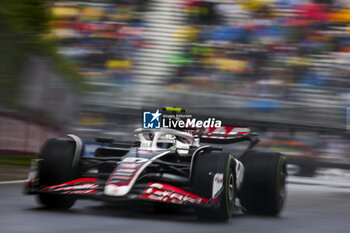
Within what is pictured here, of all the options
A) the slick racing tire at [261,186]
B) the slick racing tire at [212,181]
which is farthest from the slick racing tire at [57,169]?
the slick racing tire at [261,186]

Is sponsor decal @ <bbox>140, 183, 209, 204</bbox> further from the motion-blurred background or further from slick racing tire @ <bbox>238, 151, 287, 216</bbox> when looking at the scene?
the motion-blurred background

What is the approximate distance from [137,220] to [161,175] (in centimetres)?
60

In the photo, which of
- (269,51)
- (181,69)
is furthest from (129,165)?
(181,69)

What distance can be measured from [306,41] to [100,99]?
488 centimetres

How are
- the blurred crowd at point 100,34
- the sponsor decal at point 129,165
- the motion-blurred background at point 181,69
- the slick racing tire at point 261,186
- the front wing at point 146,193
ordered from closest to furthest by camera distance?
the front wing at point 146,193 → the sponsor decal at point 129,165 → the slick racing tire at point 261,186 → the motion-blurred background at point 181,69 → the blurred crowd at point 100,34

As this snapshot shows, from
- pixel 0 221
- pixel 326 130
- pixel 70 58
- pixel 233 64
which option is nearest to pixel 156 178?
pixel 0 221

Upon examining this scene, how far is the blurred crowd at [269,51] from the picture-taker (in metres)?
15.0

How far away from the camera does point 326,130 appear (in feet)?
47.0

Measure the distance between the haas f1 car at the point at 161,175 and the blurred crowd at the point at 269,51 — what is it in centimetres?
697

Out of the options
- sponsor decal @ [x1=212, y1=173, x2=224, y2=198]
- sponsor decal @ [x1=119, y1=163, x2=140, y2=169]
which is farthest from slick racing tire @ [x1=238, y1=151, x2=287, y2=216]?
sponsor decal @ [x1=119, y1=163, x2=140, y2=169]

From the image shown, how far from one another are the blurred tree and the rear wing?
6649 mm

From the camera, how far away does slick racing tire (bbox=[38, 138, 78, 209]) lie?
713cm

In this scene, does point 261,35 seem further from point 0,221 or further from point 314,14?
point 0,221
